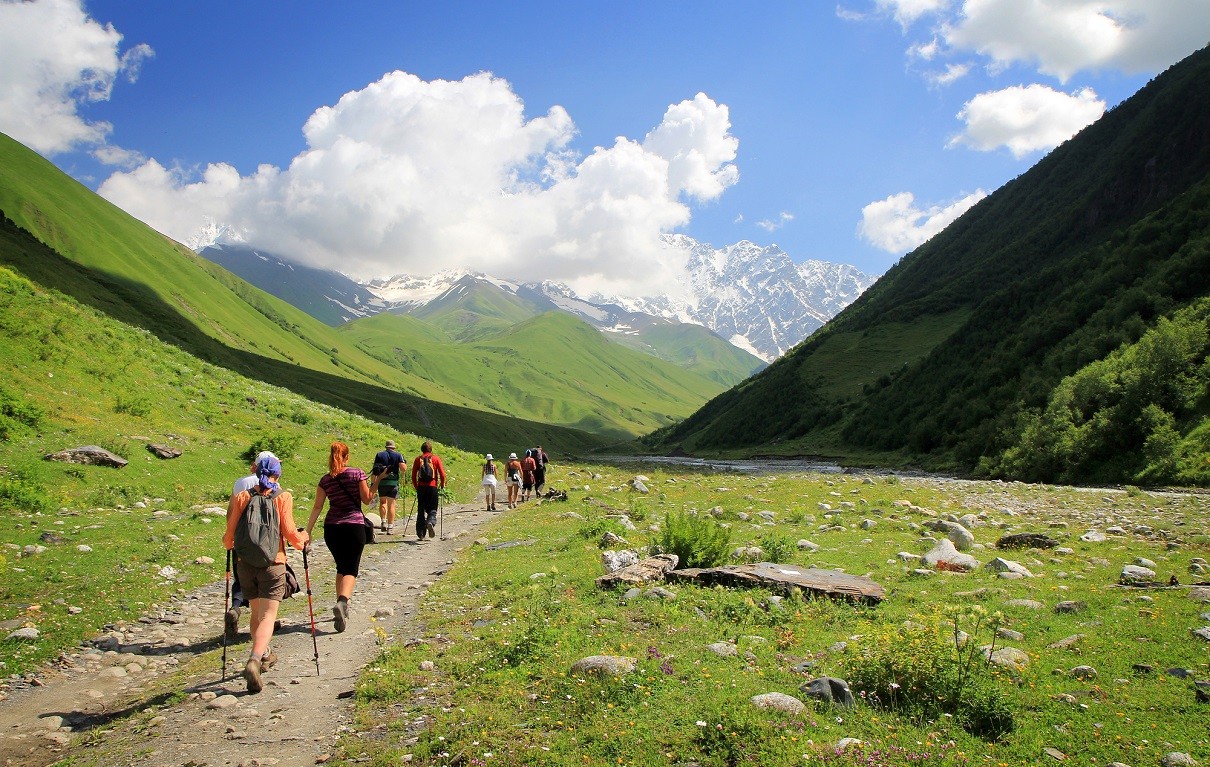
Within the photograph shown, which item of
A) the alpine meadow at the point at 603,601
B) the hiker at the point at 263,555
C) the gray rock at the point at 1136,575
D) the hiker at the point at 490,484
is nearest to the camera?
the alpine meadow at the point at 603,601

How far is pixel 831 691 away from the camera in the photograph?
704cm

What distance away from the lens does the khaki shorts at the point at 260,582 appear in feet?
31.6

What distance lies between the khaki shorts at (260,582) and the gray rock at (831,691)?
7.92 m

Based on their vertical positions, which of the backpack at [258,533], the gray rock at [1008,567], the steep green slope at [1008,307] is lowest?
the gray rock at [1008,567]

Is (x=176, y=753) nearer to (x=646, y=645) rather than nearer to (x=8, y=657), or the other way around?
(x=8, y=657)

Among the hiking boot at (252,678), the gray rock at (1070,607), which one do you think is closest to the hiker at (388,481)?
the hiking boot at (252,678)

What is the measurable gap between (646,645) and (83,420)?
25.8m

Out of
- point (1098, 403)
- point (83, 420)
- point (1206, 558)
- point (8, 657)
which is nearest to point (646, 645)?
point (8, 657)

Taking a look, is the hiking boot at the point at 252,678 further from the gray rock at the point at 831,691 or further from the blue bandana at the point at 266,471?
the gray rock at the point at 831,691

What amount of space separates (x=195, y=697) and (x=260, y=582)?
1708 millimetres

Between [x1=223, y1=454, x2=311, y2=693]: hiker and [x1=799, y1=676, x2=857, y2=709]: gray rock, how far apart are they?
25.2 ft

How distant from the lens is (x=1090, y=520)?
2047 cm

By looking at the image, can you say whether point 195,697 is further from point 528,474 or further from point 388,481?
point 528,474

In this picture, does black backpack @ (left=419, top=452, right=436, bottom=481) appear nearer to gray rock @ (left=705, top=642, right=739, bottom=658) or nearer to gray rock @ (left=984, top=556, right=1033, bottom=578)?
gray rock @ (left=705, top=642, right=739, bottom=658)
